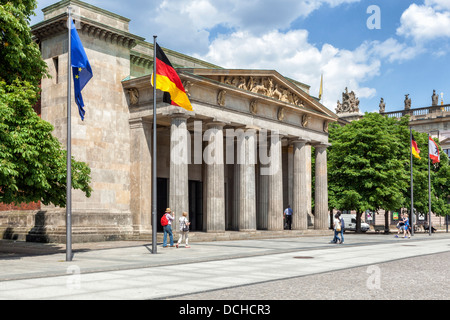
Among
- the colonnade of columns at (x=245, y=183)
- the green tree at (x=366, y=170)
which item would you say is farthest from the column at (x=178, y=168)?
the green tree at (x=366, y=170)

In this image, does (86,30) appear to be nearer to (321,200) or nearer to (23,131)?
(23,131)

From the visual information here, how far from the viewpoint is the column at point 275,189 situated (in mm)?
40812

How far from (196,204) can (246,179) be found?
8.32 meters

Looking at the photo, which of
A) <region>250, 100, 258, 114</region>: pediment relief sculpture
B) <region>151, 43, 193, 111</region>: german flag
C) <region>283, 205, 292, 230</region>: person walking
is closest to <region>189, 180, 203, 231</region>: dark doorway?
<region>283, 205, 292, 230</region>: person walking

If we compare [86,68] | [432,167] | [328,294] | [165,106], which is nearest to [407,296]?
[328,294]

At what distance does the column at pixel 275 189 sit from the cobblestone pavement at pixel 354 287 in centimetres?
2350

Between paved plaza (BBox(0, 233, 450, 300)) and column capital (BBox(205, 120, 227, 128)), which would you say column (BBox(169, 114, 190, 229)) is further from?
paved plaza (BBox(0, 233, 450, 300))

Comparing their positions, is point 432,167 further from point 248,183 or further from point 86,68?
point 86,68

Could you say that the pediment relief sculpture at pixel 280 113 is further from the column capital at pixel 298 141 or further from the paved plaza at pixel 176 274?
the paved plaza at pixel 176 274

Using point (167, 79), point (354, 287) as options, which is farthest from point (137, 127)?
point (354, 287)

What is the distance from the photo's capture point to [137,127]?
34.9 metres

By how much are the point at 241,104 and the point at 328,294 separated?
90.0 ft
